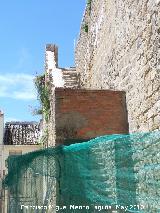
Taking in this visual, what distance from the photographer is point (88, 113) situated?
7898 millimetres

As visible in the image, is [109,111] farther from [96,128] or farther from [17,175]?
[17,175]

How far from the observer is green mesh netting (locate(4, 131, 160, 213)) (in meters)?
4.01

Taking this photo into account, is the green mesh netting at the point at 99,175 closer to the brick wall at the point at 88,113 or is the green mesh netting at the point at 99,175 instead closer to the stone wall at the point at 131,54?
the brick wall at the point at 88,113

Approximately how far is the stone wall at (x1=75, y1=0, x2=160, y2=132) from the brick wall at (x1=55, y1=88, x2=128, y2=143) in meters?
0.35

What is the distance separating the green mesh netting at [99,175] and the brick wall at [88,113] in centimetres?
123

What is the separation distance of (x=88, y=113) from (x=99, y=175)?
319 cm

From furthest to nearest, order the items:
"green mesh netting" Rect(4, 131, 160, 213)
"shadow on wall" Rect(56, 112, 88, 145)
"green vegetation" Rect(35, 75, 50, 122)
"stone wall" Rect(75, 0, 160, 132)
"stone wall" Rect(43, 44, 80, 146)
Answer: "stone wall" Rect(43, 44, 80, 146) → "green vegetation" Rect(35, 75, 50, 122) → "shadow on wall" Rect(56, 112, 88, 145) → "stone wall" Rect(75, 0, 160, 132) → "green mesh netting" Rect(4, 131, 160, 213)

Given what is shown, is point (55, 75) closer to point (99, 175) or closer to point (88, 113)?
point (88, 113)

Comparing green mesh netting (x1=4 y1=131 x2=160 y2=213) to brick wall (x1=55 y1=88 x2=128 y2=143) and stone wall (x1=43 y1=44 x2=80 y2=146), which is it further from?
stone wall (x1=43 y1=44 x2=80 y2=146)

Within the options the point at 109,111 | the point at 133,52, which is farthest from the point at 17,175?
the point at 133,52

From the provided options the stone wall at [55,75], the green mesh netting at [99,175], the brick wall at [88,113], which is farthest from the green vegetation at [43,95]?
the green mesh netting at [99,175]

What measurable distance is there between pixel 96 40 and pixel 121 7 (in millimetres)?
3027

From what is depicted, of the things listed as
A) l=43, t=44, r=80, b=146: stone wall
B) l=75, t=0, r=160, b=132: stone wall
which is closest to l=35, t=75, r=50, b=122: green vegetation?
l=43, t=44, r=80, b=146: stone wall

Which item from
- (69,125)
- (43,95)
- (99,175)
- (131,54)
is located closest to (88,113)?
Result: (69,125)
